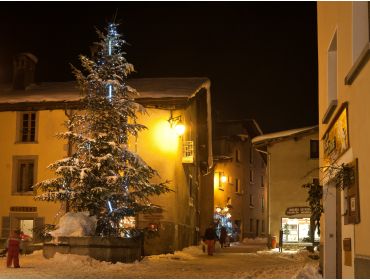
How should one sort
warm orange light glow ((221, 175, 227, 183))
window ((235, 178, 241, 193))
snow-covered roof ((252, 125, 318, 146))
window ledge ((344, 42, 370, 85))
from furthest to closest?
1. window ((235, 178, 241, 193))
2. warm orange light glow ((221, 175, 227, 183))
3. snow-covered roof ((252, 125, 318, 146))
4. window ledge ((344, 42, 370, 85))

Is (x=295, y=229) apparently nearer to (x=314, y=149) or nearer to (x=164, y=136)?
(x=314, y=149)

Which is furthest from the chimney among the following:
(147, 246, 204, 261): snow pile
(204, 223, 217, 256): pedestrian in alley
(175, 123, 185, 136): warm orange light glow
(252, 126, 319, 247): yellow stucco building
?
(252, 126, 319, 247): yellow stucco building

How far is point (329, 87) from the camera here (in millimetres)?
14453

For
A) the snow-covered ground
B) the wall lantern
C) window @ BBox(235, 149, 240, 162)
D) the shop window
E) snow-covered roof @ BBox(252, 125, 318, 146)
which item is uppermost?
window @ BBox(235, 149, 240, 162)

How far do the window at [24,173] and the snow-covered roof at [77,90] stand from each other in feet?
9.63

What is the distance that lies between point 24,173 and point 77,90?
503cm

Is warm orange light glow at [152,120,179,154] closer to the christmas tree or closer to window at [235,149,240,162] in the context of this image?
the christmas tree

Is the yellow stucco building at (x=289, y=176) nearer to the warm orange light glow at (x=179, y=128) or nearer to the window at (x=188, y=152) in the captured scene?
the window at (x=188, y=152)

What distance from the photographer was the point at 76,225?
803 inches

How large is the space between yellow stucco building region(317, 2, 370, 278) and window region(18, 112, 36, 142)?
18.5 m

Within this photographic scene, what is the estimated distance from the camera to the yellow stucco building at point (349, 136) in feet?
29.9

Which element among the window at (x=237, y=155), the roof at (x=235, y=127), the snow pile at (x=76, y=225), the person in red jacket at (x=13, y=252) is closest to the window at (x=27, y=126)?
the snow pile at (x=76, y=225)

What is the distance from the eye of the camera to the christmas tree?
20781mm

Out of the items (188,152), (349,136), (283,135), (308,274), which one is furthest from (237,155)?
(349,136)
